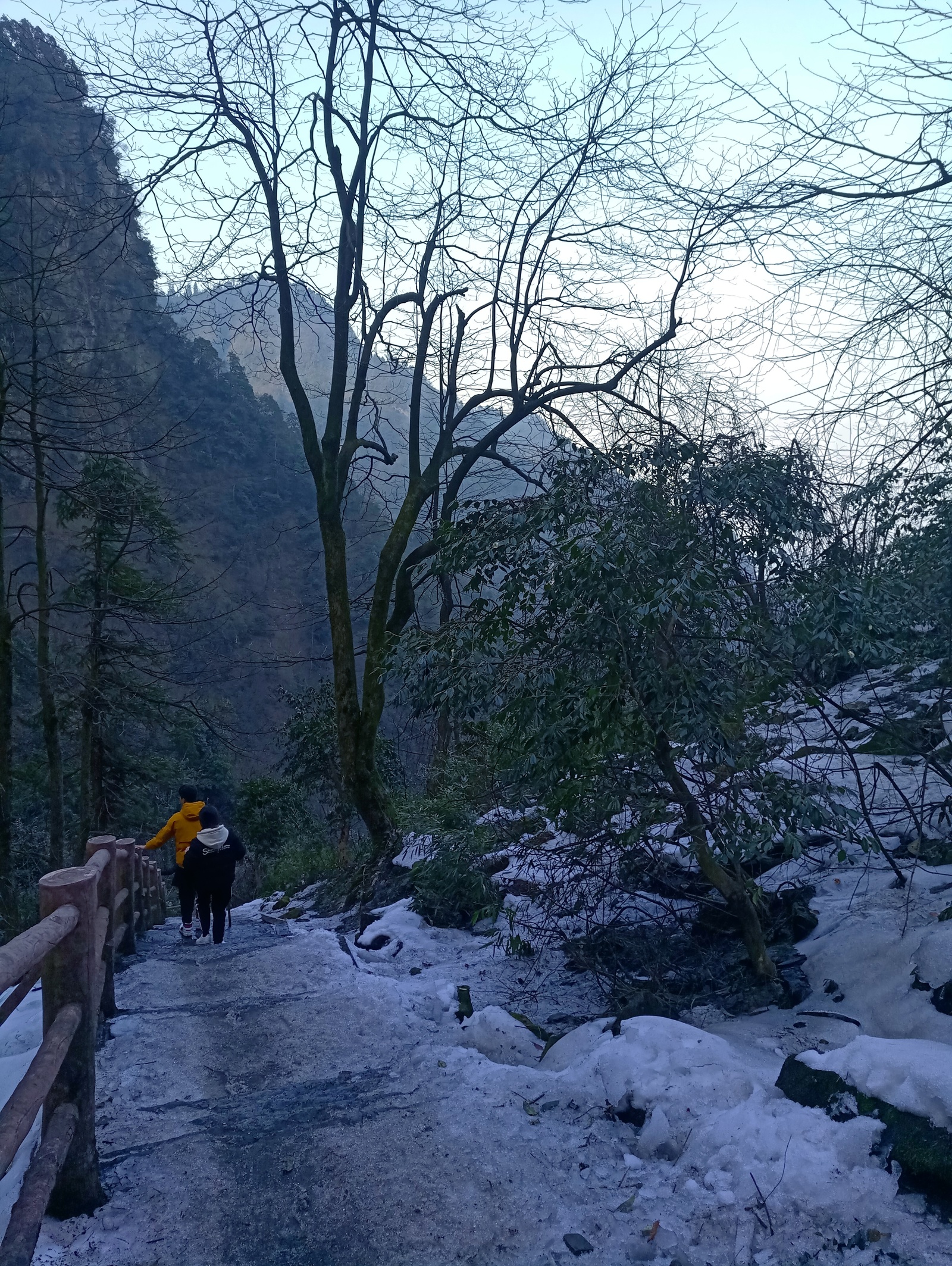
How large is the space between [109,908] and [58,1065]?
327 cm

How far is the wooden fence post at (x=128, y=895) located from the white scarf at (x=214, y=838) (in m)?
0.67

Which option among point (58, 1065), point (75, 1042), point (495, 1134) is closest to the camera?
point (58, 1065)

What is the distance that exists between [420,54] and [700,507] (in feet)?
27.0

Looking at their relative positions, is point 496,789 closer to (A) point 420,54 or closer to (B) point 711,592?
(B) point 711,592

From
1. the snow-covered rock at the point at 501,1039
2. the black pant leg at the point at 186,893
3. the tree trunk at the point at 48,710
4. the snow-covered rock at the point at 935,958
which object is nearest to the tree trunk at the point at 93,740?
the tree trunk at the point at 48,710

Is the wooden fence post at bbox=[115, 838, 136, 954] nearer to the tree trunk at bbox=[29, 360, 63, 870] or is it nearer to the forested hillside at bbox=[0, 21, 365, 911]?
the forested hillside at bbox=[0, 21, 365, 911]

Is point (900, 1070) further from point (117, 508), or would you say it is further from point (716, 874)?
point (117, 508)

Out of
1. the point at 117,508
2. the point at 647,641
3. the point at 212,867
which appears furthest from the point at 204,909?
the point at 647,641

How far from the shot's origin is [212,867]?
8.21m

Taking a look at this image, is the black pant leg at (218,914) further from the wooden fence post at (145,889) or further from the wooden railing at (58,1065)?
the wooden railing at (58,1065)

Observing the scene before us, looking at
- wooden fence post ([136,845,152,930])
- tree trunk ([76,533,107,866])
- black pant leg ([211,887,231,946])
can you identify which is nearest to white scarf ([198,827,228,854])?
black pant leg ([211,887,231,946])

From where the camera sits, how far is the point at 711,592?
411 centimetres

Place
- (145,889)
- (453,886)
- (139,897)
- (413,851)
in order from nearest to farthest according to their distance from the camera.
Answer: (453,886), (139,897), (145,889), (413,851)

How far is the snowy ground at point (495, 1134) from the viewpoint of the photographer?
2840mm
